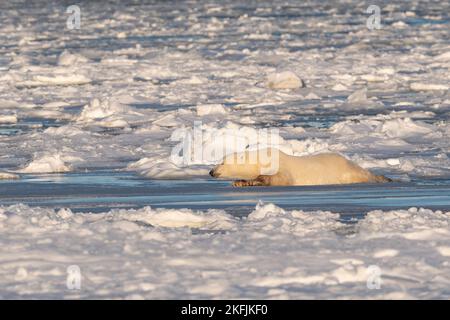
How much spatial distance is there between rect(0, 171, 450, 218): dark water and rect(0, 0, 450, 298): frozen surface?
0.07 ft

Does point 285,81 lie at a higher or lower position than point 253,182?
higher

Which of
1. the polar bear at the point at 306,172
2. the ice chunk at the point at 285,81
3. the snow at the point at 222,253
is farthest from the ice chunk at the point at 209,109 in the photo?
the snow at the point at 222,253

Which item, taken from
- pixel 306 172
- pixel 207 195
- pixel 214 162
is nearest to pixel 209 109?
pixel 214 162

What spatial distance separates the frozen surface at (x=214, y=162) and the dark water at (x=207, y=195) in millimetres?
22

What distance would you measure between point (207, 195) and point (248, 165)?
95 centimetres

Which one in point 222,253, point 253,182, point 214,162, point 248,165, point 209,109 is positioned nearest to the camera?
point 222,253

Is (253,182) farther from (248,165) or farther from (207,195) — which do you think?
(207,195)

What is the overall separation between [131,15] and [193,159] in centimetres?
2631

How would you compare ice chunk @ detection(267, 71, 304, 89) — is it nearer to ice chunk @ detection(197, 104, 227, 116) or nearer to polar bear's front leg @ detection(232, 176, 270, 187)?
ice chunk @ detection(197, 104, 227, 116)

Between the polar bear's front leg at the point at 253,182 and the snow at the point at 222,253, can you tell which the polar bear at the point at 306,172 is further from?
the snow at the point at 222,253

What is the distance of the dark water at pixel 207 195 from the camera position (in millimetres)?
9031

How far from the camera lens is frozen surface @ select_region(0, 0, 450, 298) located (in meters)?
Answer: 6.70

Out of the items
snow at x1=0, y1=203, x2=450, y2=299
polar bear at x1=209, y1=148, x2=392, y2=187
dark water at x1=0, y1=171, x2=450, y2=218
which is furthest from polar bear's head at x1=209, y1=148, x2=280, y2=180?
snow at x1=0, y1=203, x2=450, y2=299

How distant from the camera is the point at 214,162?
11.3m
